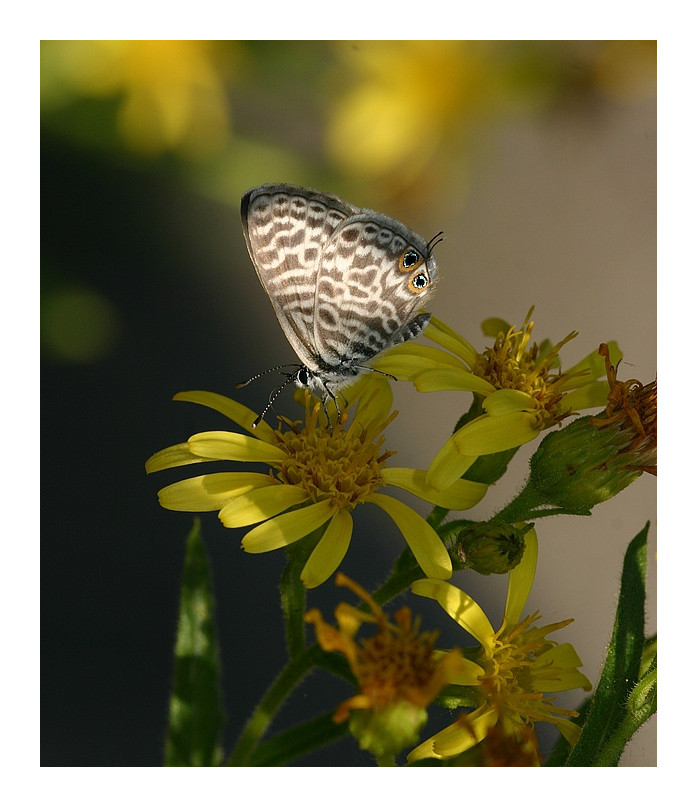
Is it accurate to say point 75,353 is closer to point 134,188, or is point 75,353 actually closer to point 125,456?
point 125,456

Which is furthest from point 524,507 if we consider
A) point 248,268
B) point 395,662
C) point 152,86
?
point 248,268

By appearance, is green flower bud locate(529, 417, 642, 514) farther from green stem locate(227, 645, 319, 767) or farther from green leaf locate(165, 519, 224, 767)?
green leaf locate(165, 519, 224, 767)

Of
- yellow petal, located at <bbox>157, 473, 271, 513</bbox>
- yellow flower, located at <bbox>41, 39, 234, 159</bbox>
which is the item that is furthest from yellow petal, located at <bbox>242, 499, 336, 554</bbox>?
yellow flower, located at <bbox>41, 39, 234, 159</bbox>

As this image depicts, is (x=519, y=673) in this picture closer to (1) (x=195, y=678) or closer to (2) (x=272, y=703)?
(2) (x=272, y=703)

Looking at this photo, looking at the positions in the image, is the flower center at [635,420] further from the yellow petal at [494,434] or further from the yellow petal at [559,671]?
the yellow petal at [559,671]

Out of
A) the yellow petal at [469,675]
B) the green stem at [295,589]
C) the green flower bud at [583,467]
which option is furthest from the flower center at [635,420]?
the green stem at [295,589]
